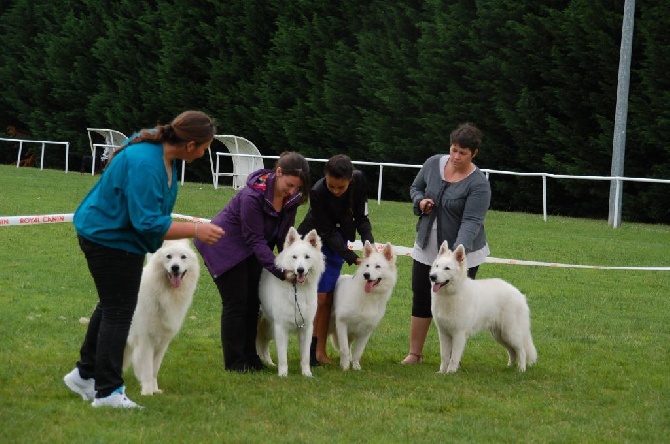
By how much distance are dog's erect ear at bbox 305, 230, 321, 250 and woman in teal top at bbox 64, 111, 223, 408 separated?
1605 millimetres

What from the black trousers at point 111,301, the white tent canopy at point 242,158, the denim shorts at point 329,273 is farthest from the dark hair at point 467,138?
the white tent canopy at point 242,158

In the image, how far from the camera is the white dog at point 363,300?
27.1 feet

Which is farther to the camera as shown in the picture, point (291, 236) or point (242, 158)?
point (242, 158)

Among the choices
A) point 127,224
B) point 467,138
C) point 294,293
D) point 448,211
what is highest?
point 467,138

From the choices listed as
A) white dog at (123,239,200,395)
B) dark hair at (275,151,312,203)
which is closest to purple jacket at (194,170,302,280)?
dark hair at (275,151,312,203)

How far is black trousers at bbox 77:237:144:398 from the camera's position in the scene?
6.11 m

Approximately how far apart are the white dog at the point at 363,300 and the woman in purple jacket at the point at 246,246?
0.70 meters

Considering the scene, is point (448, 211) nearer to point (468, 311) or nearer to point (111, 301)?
point (468, 311)

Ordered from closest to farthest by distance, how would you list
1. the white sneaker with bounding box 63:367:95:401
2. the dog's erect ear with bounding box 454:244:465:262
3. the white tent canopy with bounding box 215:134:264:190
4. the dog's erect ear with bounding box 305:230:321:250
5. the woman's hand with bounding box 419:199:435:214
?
the white sneaker with bounding box 63:367:95:401 < the dog's erect ear with bounding box 305:230:321:250 < the dog's erect ear with bounding box 454:244:465:262 < the woman's hand with bounding box 419:199:435:214 < the white tent canopy with bounding box 215:134:264:190

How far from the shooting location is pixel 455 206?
8188 millimetres

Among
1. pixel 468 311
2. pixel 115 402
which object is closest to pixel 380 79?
pixel 468 311

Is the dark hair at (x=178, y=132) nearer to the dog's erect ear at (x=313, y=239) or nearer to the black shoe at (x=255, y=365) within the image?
the dog's erect ear at (x=313, y=239)

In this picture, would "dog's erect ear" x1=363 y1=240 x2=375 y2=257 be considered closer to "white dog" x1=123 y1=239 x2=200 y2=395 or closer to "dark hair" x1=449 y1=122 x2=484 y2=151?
"dark hair" x1=449 y1=122 x2=484 y2=151

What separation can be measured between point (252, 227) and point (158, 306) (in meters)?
0.96
